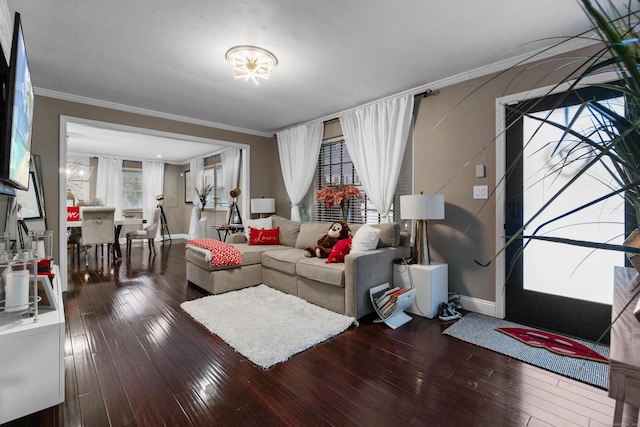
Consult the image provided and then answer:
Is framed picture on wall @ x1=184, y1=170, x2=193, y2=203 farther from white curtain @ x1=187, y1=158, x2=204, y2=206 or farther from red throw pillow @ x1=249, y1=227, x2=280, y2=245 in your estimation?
red throw pillow @ x1=249, y1=227, x2=280, y2=245

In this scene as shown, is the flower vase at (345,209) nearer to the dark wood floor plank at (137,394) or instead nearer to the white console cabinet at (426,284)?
the white console cabinet at (426,284)

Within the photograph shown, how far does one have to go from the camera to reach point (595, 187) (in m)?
2.55

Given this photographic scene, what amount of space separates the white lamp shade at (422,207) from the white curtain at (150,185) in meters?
7.84

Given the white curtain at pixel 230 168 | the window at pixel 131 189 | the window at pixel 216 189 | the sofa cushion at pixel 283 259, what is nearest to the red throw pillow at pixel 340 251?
the sofa cushion at pixel 283 259

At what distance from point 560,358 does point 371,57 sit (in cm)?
288

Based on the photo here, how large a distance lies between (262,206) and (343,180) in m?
1.62

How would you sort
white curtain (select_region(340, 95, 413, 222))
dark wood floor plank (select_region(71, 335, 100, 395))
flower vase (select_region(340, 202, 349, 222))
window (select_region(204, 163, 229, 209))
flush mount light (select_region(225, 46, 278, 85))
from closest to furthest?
dark wood floor plank (select_region(71, 335, 100, 395))
flush mount light (select_region(225, 46, 278, 85))
white curtain (select_region(340, 95, 413, 222))
flower vase (select_region(340, 202, 349, 222))
window (select_region(204, 163, 229, 209))

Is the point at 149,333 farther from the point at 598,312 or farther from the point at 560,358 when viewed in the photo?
the point at 598,312

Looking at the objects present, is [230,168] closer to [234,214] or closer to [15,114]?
[234,214]

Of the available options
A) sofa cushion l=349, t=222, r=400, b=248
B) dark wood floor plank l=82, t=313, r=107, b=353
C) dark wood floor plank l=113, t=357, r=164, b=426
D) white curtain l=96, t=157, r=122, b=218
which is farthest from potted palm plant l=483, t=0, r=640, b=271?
white curtain l=96, t=157, r=122, b=218

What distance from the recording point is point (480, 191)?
10.3 feet

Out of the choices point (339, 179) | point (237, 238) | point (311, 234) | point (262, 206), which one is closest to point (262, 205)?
point (262, 206)

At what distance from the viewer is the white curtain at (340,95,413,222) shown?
3.75 meters

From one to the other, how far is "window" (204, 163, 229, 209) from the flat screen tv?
5.25m
